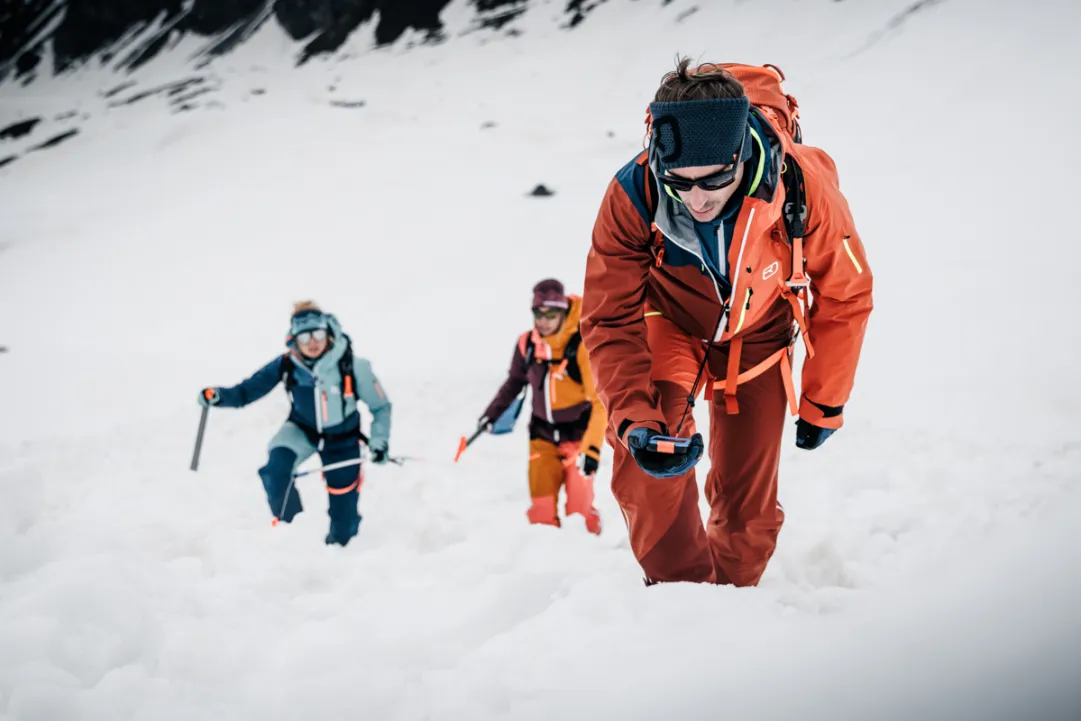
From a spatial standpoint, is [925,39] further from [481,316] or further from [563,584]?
[563,584]

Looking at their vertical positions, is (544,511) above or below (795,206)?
below

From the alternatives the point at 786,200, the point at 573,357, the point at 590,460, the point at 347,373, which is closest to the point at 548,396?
the point at 573,357

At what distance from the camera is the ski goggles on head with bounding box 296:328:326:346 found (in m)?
5.19

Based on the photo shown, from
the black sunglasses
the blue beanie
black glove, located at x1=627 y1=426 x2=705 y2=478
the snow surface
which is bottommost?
the snow surface

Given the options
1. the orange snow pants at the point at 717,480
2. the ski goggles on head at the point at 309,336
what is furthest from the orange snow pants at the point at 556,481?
the orange snow pants at the point at 717,480

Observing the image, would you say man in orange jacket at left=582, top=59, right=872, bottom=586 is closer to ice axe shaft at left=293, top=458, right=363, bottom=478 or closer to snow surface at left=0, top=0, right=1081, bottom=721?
snow surface at left=0, top=0, right=1081, bottom=721

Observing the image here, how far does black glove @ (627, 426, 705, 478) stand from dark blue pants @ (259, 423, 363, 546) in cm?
326

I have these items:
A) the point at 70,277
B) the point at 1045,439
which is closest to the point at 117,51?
the point at 70,277

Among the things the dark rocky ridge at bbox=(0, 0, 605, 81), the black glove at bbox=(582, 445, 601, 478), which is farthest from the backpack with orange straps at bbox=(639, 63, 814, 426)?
the dark rocky ridge at bbox=(0, 0, 605, 81)

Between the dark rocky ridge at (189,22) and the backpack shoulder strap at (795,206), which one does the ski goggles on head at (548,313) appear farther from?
the dark rocky ridge at (189,22)

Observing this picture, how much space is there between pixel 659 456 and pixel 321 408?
11.7ft

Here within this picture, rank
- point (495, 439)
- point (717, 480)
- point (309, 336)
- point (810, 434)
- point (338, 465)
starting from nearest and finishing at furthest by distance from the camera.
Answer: point (810, 434), point (717, 480), point (309, 336), point (338, 465), point (495, 439)

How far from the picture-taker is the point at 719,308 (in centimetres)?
290

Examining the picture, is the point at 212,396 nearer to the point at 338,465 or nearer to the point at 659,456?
the point at 338,465
